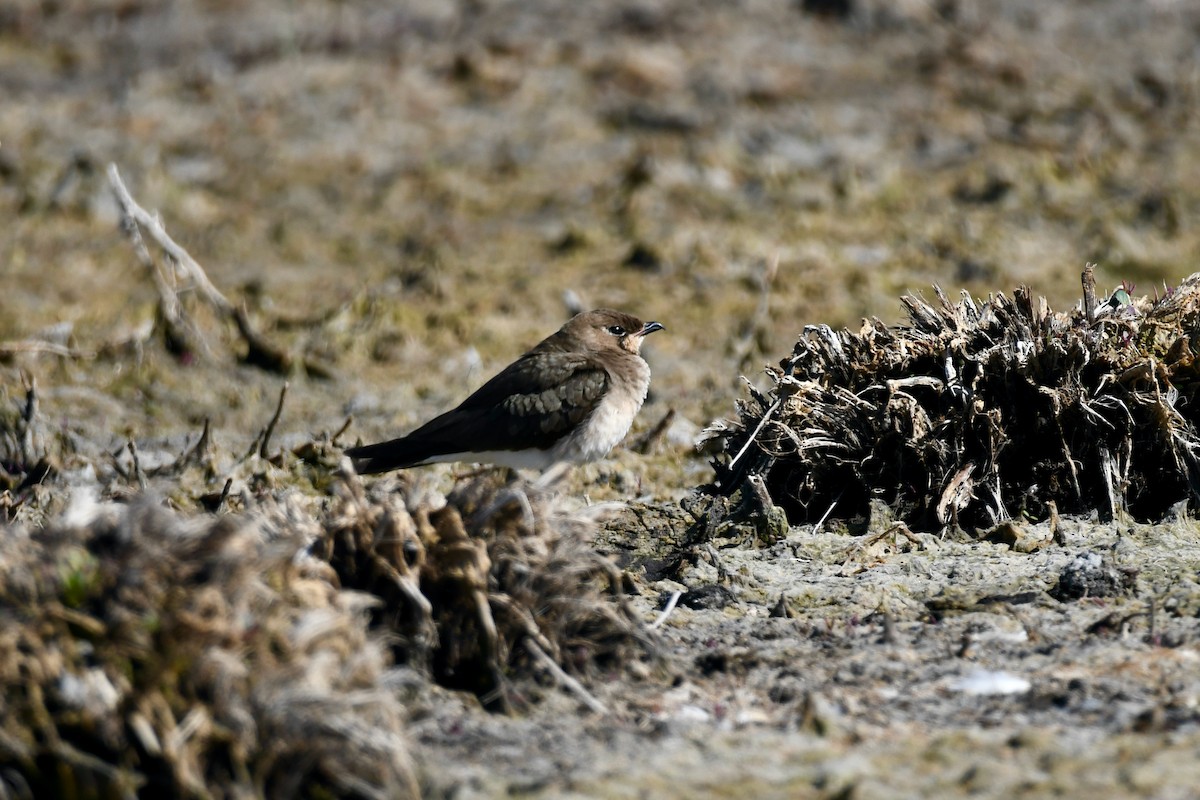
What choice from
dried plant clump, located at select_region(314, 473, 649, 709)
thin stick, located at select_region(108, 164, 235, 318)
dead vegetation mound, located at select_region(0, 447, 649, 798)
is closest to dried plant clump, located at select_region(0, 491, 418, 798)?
dead vegetation mound, located at select_region(0, 447, 649, 798)

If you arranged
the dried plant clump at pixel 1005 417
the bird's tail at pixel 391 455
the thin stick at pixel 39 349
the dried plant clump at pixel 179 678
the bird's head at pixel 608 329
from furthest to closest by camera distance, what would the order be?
the thin stick at pixel 39 349
the bird's head at pixel 608 329
the bird's tail at pixel 391 455
the dried plant clump at pixel 1005 417
the dried plant clump at pixel 179 678

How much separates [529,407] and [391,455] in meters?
0.67

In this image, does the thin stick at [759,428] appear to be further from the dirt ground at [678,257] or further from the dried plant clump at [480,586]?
the dried plant clump at [480,586]

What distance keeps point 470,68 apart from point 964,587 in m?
9.81

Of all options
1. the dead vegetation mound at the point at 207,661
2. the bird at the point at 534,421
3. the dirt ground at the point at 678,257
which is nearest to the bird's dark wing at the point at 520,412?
the bird at the point at 534,421

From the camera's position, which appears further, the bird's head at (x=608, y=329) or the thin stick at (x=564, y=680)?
the bird's head at (x=608, y=329)

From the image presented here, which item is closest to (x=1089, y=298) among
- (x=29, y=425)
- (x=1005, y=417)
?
(x=1005, y=417)

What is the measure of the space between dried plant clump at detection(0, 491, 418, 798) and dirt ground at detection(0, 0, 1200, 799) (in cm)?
30

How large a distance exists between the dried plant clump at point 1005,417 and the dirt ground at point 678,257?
0.68 feet

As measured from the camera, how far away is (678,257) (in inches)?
408

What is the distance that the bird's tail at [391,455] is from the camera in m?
6.29

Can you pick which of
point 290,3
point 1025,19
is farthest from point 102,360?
point 1025,19

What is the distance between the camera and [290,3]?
15242 millimetres

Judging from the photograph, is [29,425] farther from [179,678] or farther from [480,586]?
[179,678]
